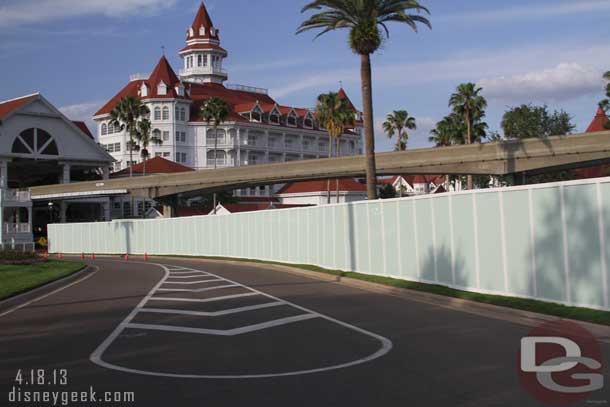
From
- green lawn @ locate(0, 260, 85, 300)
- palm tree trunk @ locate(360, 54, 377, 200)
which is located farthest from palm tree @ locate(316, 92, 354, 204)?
green lawn @ locate(0, 260, 85, 300)

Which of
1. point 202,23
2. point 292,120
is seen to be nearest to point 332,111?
point 292,120

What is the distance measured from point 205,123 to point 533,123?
58.2 meters

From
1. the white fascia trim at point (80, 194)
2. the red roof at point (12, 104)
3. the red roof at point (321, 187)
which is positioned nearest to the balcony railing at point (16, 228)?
the white fascia trim at point (80, 194)

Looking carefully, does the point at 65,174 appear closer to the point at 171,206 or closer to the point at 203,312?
the point at 171,206

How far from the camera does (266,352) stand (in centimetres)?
1004

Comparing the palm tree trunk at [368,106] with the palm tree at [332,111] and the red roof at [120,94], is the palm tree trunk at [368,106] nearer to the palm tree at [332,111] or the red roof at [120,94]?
the palm tree at [332,111]

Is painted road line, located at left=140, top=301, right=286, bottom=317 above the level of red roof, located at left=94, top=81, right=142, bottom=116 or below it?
below

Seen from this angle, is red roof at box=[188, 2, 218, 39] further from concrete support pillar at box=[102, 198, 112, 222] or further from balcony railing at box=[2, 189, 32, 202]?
balcony railing at box=[2, 189, 32, 202]

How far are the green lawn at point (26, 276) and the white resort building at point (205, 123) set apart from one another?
242 feet

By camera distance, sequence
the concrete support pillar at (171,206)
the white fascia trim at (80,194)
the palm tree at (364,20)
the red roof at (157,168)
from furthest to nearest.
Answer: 1. the red roof at (157,168)
2. the concrete support pillar at (171,206)
3. the white fascia trim at (80,194)
4. the palm tree at (364,20)

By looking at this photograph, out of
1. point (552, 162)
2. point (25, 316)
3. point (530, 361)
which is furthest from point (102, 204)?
point (530, 361)

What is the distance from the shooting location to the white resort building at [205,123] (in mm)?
106688

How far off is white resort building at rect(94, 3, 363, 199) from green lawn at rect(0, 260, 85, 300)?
2908 inches

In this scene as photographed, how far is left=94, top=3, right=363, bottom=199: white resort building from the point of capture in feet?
350
